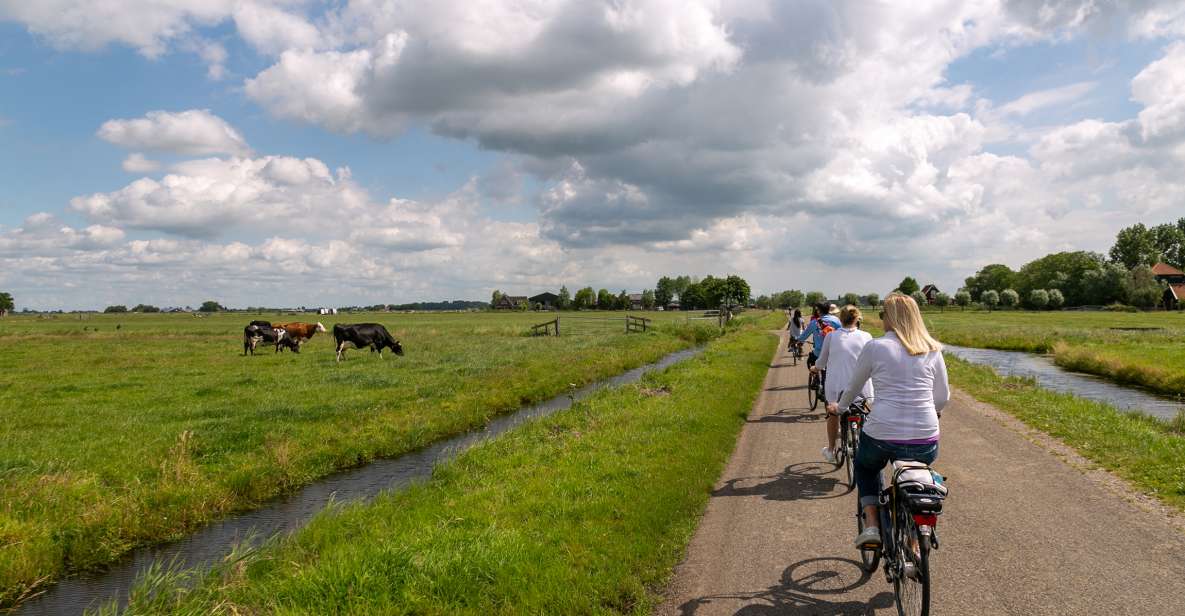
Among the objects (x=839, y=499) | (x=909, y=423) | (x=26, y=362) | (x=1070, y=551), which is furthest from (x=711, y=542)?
(x=26, y=362)

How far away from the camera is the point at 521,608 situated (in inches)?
205

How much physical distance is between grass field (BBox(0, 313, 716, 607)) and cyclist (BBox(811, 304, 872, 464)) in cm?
909

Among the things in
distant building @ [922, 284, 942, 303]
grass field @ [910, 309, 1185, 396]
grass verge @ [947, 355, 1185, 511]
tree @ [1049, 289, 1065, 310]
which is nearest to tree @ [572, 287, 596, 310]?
distant building @ [922, 284, 942, 303]

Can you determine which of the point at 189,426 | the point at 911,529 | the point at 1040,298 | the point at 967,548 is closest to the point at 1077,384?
the point at 967,548

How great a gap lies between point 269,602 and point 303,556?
5.39 feet

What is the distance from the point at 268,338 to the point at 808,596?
35181 millimetres

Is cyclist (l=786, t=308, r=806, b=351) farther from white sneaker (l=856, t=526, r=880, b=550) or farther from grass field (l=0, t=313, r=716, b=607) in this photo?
white sneaker (l=856, t=526, r=880, b=550)

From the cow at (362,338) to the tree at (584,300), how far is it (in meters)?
159

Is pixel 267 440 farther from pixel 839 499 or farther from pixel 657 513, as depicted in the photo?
pixel 839 499

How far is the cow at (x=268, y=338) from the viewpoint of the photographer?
32.2m

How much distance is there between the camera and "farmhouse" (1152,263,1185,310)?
9119 centimetres

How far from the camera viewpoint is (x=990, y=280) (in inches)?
5994

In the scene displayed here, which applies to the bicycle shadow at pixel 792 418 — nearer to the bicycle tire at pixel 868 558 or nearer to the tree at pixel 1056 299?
the bicycle tire at pixel 868 558

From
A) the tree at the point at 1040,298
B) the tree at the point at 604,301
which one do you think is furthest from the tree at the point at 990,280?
the tree at the point at 604,301
